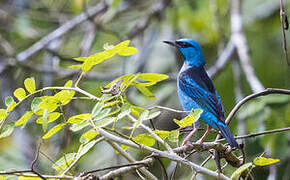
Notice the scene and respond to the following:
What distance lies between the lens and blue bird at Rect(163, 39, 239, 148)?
3650 mm

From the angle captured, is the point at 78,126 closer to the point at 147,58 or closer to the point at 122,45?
the point at 122,45

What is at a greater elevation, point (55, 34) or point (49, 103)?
point (55, 34)

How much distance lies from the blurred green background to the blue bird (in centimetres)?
44

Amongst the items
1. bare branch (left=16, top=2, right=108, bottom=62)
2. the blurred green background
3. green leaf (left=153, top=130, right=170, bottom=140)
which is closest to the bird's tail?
green leaf (left=153, top=130, right=170, bottom=140)

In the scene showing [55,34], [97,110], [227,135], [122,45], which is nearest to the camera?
[97,110]

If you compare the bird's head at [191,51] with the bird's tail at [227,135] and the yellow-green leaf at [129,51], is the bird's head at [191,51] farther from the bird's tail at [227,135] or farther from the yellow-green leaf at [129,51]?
the yellow-green leaf at [129,51]

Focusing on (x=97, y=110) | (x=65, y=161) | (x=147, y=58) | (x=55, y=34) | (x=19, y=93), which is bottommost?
(x=65, y=161)

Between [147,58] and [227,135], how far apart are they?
3039 millimetres

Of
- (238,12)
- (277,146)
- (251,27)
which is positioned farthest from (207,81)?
(251,27)

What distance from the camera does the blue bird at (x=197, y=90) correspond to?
3650 mm

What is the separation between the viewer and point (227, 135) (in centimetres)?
297

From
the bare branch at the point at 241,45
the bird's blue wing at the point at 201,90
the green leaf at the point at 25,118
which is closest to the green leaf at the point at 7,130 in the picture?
the green leaf at the point at 25,118

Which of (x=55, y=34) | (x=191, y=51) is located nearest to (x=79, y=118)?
(x=191, y=51)

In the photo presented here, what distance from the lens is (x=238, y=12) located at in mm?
5461
